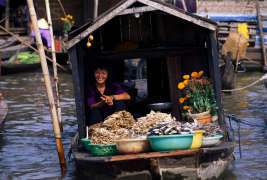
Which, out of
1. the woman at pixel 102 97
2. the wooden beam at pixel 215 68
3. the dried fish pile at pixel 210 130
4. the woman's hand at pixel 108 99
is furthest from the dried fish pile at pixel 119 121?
the wooden beam at pixel 215 68

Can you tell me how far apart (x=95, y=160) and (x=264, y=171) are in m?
2.85

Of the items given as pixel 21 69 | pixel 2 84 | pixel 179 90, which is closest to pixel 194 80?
pixel 179 90

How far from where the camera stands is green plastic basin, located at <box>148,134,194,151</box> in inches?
264

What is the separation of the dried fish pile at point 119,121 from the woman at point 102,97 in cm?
51

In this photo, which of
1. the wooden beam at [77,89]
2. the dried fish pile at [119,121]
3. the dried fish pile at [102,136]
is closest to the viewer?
the dried fish pile at [102,136]

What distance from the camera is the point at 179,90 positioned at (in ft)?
→ 29.9

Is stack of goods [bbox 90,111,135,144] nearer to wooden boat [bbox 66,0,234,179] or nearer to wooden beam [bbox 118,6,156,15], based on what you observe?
wooden boat [bbox 66,0,234,179]

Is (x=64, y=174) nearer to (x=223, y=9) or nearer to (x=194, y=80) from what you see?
(x=194, y=80)

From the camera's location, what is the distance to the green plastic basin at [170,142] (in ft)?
22.0

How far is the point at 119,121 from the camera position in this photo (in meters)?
7.64

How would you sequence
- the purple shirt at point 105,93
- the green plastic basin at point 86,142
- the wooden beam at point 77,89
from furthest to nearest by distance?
the purple shirt at point 105,93 → the wooden beam at point 77,89 → the green plastic basin at point 86,142

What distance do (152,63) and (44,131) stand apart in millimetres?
2537

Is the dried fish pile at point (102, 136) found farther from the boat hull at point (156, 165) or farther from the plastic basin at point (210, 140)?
the plastic basin at point (210, 140)

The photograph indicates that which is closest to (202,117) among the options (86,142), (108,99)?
(108,99)
